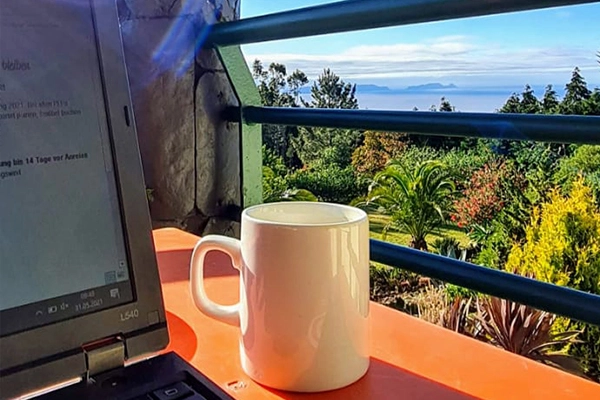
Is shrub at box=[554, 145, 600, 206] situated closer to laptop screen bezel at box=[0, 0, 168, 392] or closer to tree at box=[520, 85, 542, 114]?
tree at box=[520, 85, 542, 114]

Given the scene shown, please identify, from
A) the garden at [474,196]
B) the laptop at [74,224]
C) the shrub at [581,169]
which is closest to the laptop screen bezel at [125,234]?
the laptop at [74,224]

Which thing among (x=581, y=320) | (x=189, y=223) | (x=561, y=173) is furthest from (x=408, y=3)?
(x=561, y=173)

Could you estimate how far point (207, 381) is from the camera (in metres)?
0.54

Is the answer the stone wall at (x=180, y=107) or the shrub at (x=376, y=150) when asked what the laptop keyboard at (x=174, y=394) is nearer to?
the stone wall at (x=180, y=107)

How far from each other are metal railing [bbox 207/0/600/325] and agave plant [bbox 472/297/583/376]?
3.57 ft

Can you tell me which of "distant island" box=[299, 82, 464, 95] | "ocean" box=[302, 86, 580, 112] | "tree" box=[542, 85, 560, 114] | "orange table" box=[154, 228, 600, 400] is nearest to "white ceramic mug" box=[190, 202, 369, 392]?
"orange table" box=[154, 228, 600, 400]

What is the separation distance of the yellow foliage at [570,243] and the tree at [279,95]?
105 centimetres

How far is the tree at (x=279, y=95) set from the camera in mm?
1948

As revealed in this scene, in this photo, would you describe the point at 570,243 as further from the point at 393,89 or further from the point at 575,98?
the point at 393,89

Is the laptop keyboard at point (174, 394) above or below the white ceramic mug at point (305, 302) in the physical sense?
below

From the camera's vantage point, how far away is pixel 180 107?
1.65 meters

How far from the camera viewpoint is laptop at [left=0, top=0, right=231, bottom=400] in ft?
1.58

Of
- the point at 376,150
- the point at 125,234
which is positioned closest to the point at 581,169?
the point at 376,150

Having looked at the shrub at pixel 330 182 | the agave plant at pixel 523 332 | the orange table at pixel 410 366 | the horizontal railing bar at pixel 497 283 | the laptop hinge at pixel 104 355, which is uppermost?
the laptop hinge at pixel 104 355
